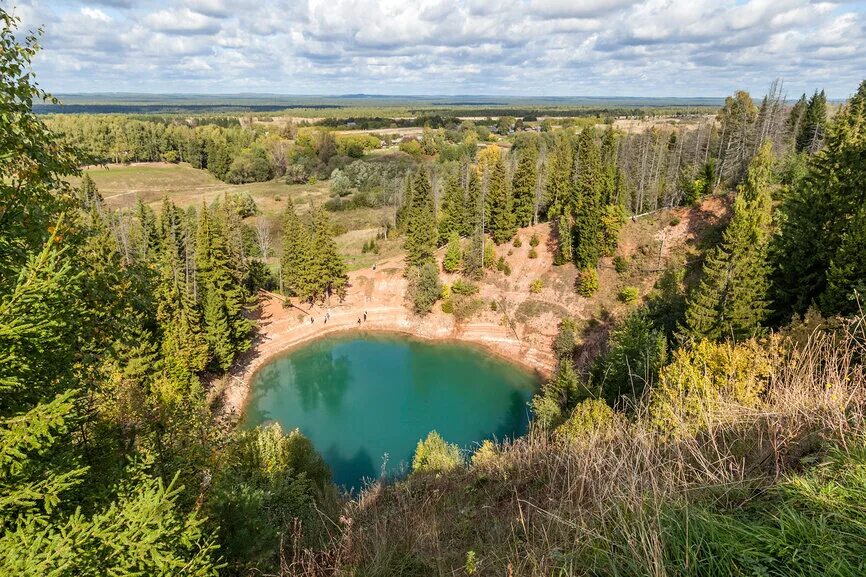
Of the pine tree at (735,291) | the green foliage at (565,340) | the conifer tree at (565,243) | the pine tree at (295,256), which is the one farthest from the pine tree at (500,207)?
the pine tree at (735,291)

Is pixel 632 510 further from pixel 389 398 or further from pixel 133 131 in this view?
pixel 133 131

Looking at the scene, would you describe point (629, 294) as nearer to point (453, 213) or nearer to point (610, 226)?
point (610, 226)

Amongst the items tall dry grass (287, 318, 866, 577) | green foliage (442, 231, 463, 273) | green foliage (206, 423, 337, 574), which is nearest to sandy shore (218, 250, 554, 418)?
green foliage (442, 231, 463, 273)

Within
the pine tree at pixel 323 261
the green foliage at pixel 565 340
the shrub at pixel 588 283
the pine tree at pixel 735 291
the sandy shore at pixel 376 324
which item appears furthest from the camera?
the pine tree at pixel 323 261

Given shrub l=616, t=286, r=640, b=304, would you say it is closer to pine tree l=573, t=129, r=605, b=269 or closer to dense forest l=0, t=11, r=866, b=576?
pine tree l=573, t=129, r=605, b=269

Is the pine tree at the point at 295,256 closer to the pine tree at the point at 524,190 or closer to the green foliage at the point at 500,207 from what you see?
the green foliage at the point at 500,207

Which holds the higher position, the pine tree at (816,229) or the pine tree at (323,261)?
the pine tree at (816,229)

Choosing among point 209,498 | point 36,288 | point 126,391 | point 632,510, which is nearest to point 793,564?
point 632,510
